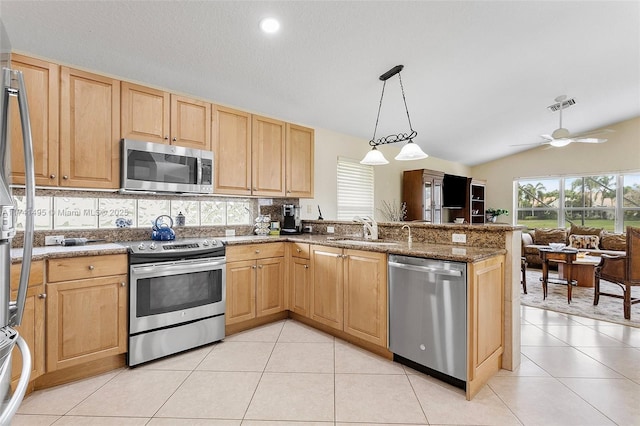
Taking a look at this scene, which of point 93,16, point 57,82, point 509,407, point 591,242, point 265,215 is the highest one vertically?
point 93,16

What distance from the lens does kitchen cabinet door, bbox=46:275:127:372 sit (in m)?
2.01

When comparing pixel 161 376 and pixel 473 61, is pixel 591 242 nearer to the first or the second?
pixel 473 61

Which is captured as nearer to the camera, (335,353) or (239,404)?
(239,404)

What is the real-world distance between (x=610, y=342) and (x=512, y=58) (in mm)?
2951

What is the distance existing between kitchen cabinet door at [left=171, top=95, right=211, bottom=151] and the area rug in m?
4.30

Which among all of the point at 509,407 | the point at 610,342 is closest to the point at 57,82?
the point at 509,407

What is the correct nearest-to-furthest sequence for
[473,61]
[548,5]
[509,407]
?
1. [509,407]
2. [548,5]
3. [473,61]

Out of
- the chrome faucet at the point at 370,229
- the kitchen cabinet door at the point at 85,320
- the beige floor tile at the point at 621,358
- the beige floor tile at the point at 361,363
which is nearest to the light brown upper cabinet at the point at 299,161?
the chrome faucet at the point at 370,229

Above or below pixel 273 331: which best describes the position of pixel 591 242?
above

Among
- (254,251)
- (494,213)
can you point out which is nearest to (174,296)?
(254,251)

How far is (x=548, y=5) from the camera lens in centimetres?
256

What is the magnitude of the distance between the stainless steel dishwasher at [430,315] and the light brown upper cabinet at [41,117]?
2.62m

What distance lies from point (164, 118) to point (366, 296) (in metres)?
2.35

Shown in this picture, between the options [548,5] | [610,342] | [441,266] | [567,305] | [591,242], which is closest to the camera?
[441,266]
